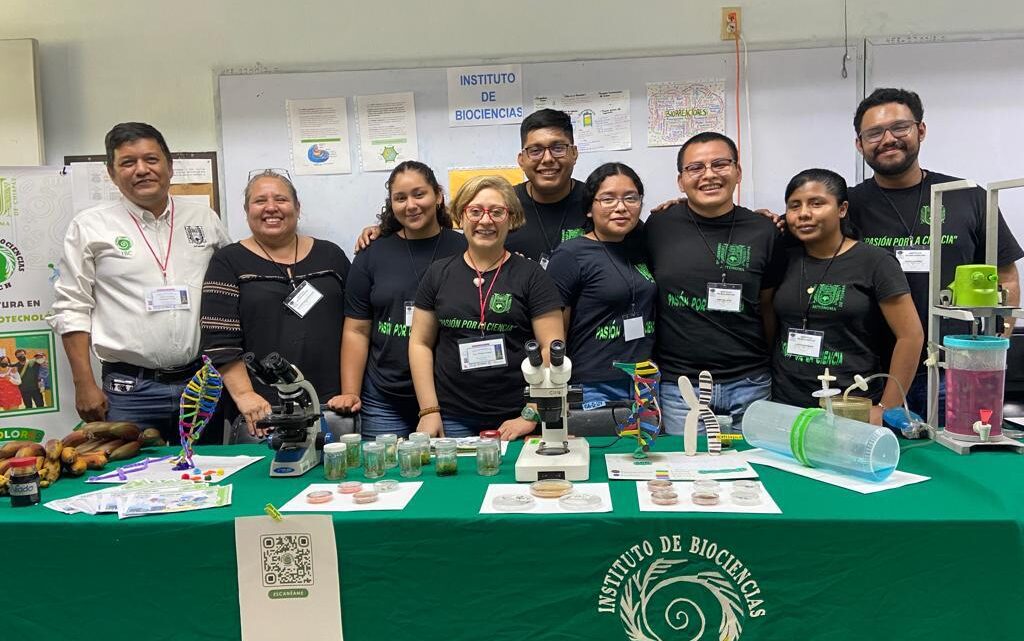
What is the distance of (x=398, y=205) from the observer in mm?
2732

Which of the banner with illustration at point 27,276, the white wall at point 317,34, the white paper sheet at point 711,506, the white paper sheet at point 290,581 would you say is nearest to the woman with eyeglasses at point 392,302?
the white wall at point 317,34

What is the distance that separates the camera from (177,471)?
1950 mm

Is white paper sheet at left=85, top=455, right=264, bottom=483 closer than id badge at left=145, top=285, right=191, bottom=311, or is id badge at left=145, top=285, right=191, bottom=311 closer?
white paper sheet at left=85, top=455, right=264, bottom=483

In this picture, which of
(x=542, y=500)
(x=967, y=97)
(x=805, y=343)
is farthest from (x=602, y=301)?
(x=967, y=97)

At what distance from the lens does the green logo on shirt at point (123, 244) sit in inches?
108

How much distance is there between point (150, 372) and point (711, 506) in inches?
89.2

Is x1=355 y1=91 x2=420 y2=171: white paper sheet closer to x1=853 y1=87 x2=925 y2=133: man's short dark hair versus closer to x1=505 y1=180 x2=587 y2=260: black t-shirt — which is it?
x1=505 y1=180 x2=587 y2=260: black t-shirt

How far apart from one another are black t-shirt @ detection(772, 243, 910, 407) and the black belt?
7.56 ft

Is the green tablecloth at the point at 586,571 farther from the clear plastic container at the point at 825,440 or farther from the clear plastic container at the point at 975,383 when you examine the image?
the clear plastic container at the point at 975,383

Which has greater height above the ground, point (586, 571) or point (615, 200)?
point (615, 200)

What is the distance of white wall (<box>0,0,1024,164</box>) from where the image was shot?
3.27m

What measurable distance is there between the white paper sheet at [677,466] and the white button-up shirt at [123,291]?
1.81 m

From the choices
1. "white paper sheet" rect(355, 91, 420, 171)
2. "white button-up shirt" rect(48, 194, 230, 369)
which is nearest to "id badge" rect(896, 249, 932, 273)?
"white paper sheet" rect(355, 91, 420, 171)

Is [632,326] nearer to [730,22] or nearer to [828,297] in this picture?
[828,297]
